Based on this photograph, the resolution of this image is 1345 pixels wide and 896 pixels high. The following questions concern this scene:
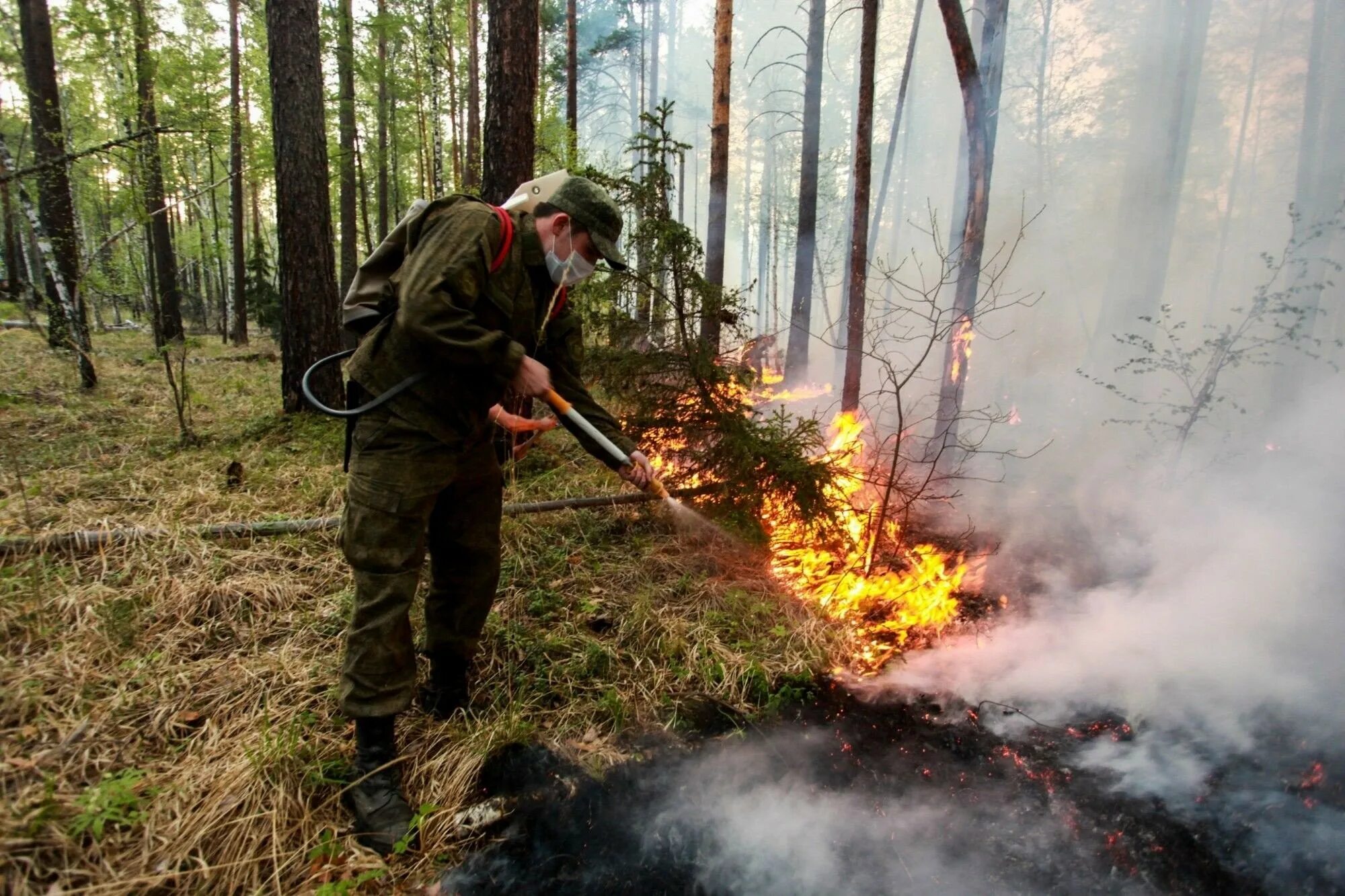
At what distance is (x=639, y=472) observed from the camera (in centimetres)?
299

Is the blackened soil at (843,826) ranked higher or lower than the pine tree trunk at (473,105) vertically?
lower

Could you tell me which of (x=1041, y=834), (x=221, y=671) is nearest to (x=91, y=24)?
(x=221, y=671)

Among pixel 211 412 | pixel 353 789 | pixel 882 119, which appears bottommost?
pixel 353 789

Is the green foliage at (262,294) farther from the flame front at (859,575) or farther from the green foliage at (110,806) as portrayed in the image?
the green foliage at (110,806)

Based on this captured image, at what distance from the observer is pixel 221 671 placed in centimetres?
297

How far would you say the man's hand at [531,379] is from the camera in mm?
2459

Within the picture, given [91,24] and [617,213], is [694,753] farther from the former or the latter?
[91,24]

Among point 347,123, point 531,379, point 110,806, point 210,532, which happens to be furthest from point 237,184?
point 110,806

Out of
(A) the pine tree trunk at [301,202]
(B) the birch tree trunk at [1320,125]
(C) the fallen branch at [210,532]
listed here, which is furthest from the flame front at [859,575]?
(B) the birch tree trunk at [1320,125]

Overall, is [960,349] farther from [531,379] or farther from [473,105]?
[473,105]

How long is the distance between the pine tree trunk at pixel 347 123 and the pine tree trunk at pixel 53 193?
4.23 metres

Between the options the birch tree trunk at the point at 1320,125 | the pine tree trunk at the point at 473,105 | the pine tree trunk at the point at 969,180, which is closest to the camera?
the pine tree trunk at the point at 969,180

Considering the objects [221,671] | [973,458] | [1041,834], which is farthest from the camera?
[973,458]

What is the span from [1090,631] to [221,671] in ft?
18.6
